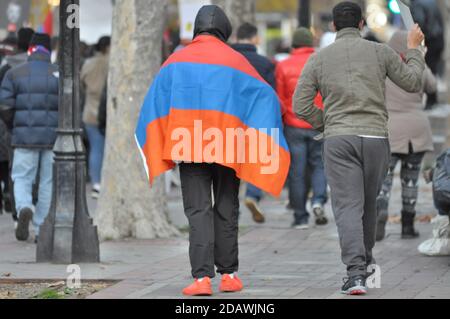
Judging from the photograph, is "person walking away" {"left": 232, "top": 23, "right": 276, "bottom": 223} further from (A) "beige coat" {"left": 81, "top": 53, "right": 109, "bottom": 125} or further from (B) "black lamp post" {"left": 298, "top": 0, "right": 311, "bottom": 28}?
(B) "black lamp post" {"left": 298, "top": 0, "right": 311, "bottom": 28}

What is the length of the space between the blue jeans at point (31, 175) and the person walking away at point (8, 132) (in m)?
0.78

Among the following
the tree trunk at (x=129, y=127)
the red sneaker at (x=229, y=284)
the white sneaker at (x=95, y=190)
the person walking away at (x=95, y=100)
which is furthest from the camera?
the person walking away at (x=95, y=100)

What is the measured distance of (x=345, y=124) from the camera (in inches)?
367

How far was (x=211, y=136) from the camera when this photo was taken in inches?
368

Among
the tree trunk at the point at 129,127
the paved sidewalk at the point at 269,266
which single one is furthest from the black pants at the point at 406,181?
the tree trunk at the point at 129,127

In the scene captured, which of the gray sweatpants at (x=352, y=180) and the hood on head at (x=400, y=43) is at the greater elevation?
the hood on head at (x=400, y=43)

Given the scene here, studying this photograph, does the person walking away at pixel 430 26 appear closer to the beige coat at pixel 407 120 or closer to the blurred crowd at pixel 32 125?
the beige coat at pixel 407 120

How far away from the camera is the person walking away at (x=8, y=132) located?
14595 millimetres

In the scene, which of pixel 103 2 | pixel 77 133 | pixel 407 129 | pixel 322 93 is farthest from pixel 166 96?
pixel 103 2

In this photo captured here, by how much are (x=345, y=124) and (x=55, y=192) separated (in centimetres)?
308

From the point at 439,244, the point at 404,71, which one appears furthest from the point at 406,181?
the point at 404,71

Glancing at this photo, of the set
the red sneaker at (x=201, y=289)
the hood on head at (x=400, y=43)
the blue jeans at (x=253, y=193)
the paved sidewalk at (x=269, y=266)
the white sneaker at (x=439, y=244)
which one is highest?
the hood on head at (x=400, y=43)
